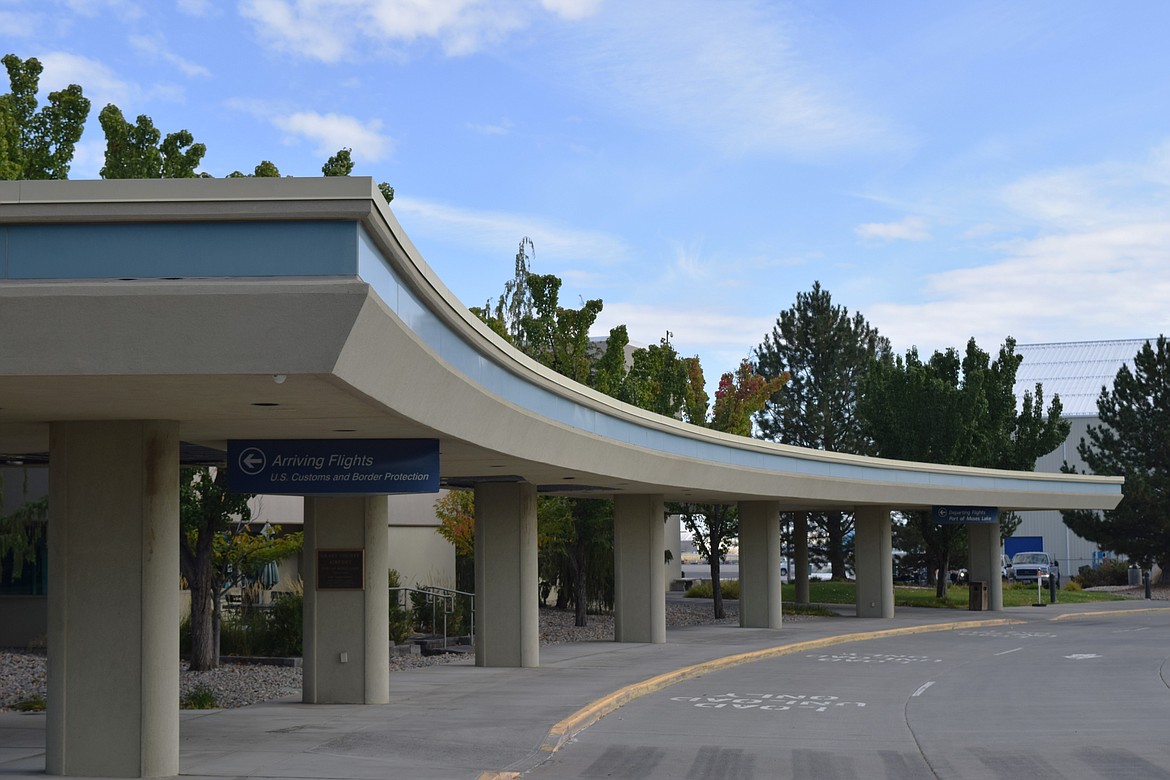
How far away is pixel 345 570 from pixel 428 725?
3319 mm

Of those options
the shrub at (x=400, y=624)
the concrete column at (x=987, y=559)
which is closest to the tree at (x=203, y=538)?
the shrub at (x=400, y=624)

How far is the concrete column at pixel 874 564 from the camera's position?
4331 centimetres

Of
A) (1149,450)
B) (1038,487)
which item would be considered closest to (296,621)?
(1038,487)

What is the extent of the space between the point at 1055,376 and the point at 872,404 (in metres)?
41.9

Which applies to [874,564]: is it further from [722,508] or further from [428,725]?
[428,725]

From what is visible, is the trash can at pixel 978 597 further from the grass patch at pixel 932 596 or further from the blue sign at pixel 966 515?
the blue sign at pixel 966 515

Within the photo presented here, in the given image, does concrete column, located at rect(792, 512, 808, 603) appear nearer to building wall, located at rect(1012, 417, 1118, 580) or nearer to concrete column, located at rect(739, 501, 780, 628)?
concrete column, located at rect(739, 501, 780, 628)

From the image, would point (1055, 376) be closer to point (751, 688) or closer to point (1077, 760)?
point (751, 688)

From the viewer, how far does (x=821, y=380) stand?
70750 mm

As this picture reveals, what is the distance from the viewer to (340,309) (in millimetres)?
9789

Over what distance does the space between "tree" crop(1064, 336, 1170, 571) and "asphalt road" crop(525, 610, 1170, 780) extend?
1344 inches

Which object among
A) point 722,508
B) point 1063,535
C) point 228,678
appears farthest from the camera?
point 1063,535

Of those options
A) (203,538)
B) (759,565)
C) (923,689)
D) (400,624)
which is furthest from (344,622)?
(759,565)

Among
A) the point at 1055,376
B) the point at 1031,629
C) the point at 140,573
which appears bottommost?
the point at 1031,629
